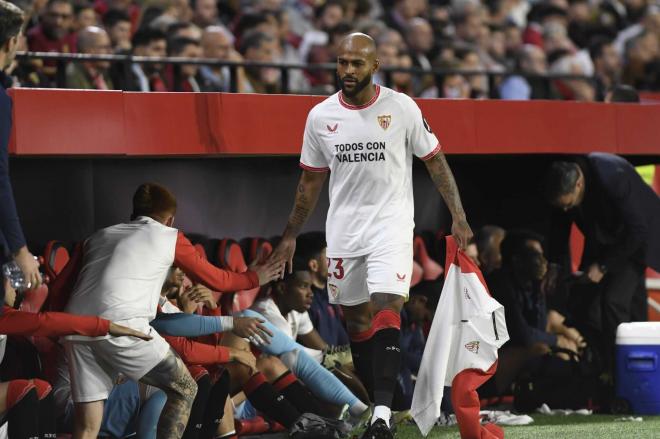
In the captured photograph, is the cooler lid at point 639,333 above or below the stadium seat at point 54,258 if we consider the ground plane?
below

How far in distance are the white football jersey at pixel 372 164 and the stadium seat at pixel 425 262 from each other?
2.65 meters

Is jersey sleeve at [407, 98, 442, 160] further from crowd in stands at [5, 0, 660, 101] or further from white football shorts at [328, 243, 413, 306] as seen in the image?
crowd in stands at [5, 0, 660, 101]

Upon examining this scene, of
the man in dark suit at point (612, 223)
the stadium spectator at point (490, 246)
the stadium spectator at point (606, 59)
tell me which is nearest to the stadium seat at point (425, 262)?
the stadium spectator at point (490, 246)

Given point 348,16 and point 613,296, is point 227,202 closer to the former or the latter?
point 613,296

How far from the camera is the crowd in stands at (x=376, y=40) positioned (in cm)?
979

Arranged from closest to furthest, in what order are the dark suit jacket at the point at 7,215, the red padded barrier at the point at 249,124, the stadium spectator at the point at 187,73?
the dark suit jacket at the point at 7,215 < the red padded barrier at the point at 249,124 < the stadium spectator at the point at 187,73

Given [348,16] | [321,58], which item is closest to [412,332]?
[321,58]

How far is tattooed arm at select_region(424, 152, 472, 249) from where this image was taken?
6691 mm

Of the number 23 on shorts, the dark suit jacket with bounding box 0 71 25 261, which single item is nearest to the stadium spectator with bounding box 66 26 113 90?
the number 23 on shorts

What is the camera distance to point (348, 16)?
13953 millimetres

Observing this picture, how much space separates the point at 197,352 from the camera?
6914 mm

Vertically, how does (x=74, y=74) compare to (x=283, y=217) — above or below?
above

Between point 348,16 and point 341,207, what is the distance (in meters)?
7.32

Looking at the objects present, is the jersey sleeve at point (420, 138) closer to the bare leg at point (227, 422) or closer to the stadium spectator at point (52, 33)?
the bare leg at point (227, 422)
